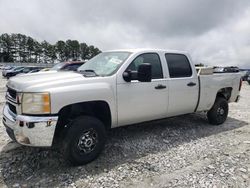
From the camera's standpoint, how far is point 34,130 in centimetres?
315

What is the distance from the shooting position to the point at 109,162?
381 cm

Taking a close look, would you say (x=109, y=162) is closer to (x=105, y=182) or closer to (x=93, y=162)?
(x=93, y=162)

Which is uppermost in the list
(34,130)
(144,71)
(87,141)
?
(144,71)

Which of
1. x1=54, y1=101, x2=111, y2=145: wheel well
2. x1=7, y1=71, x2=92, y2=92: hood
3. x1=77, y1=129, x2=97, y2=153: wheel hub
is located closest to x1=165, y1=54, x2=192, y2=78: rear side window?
x1=54, y1=101, x2=111, y2=145: wheel well

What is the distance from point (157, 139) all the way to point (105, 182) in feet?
6.29

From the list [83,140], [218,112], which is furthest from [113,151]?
[218,112]

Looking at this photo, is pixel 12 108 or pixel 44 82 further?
pixel 12 108

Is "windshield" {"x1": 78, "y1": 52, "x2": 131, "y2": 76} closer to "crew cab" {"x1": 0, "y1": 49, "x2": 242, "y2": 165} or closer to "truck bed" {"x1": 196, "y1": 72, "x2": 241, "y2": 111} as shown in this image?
"crew cab" {"x1": 0, "y1": 49, "x2": 242, "y2": 165}

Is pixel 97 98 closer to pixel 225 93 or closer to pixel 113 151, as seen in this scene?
pixel 113 151

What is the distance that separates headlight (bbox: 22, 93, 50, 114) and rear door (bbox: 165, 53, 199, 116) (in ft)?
8.26

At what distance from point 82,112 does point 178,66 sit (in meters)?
2.43

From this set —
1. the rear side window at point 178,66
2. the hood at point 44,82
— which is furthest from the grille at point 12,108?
the rear side window at point 178,66

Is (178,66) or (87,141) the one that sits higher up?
(178,66)

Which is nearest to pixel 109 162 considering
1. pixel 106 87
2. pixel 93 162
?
pixel 93 162
